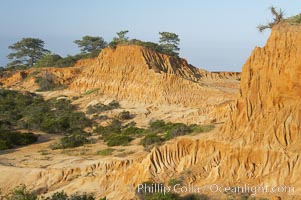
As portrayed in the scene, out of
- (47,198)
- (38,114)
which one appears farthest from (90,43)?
(47,198)

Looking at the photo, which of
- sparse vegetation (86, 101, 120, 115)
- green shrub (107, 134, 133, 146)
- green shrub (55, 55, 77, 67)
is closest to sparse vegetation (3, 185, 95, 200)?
green shrub (107, 134, 133, 146)

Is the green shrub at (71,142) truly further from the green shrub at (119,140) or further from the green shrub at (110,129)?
the green shrub at (110,129)

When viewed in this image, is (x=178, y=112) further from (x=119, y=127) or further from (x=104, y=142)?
(x=104, y=142)

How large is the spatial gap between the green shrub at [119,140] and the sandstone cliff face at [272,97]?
375 inches

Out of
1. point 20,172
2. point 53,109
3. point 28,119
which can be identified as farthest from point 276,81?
point 53,109

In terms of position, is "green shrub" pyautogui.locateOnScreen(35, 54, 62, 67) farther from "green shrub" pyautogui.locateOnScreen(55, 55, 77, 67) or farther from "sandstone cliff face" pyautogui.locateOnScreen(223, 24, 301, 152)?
"sandstone cliff face" pyautogui.locateOnScreen(223, 24, 301, 152)

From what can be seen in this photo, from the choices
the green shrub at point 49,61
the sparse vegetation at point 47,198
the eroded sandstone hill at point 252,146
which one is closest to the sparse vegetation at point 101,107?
the sparse vegetation at point 47,198

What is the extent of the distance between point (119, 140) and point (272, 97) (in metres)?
11.3

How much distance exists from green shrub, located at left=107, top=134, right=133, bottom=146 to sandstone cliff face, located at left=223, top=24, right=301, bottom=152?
9525mm

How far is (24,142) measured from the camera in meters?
24.1

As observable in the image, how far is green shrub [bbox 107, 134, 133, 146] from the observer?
21.8 m

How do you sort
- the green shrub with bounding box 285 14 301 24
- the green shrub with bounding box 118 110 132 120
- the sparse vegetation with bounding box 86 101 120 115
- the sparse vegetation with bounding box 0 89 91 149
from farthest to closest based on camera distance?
the sparse vegetation with bounding box 86 101 120 115, the green shrub with bounding box 118 110 132 120, the sparse vegetation with bounding box 0 89 91 149, the green shrub with bounding box 285 14 301 24

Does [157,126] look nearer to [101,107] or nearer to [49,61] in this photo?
[101,107]

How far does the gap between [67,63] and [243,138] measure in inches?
1536
